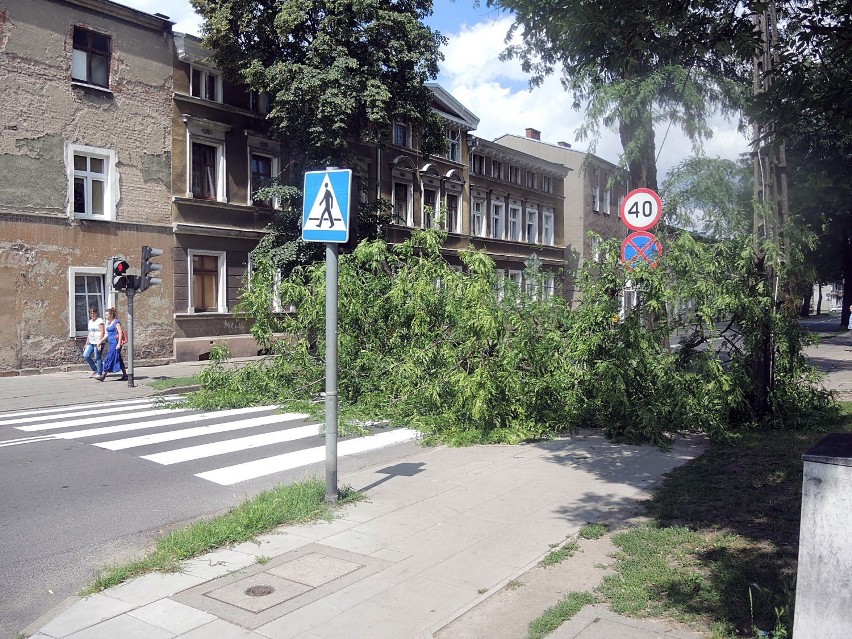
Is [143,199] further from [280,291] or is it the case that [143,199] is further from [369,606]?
[369,606]

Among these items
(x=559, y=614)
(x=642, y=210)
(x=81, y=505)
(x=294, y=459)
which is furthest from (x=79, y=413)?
(x=559, y=614)

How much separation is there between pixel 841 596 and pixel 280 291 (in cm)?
1092

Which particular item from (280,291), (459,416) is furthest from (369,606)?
(280,291)

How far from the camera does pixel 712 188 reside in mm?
16266

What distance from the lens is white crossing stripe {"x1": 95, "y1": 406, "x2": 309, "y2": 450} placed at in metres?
9.87

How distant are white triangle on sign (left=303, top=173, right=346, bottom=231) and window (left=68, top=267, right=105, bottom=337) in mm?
16026

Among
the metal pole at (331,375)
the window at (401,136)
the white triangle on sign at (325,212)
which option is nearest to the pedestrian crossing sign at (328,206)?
the white triangle on sign at (325,212)

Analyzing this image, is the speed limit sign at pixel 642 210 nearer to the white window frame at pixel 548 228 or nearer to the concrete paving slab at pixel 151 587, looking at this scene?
the concrete paving slab at pixel 151 587

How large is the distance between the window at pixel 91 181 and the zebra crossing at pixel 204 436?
8.81 m

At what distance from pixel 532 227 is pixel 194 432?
36.4m

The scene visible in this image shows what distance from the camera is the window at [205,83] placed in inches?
933

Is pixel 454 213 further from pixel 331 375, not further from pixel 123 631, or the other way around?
pixel 123 631

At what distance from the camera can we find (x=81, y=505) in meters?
7.04

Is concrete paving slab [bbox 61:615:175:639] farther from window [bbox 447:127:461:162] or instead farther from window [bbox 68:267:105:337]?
window [bbox 447:127:461:162]
